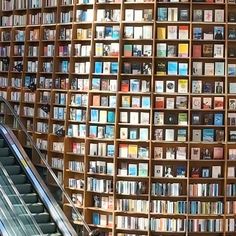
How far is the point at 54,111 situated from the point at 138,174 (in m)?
1.76

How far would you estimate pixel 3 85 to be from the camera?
10539mm

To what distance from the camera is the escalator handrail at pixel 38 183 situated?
819 cm

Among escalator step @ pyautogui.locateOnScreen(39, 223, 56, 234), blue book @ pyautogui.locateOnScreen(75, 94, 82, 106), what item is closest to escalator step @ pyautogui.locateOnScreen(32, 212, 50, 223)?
escalator step @ pyautogui.locateOnScreen(39, 223, 56, 234)

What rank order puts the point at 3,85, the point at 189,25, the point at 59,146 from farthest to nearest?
the point at 3,85, the point at 59,146, the point at 189,25

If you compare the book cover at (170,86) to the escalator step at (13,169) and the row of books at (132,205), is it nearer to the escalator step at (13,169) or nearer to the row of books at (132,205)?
the row of books at (132,205)

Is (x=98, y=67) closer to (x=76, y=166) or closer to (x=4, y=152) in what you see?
(x=76, y=166)

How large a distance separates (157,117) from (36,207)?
2.27 m

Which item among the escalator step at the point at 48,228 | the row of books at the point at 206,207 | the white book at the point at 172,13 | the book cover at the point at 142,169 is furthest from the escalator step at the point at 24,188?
the white book at the point at 172,13

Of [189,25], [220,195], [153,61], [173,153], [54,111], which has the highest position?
[189,25]

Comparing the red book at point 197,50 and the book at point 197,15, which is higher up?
the book at point 197,15

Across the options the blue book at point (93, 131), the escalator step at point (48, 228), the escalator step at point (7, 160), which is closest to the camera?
the escalator step at point (48, 228)

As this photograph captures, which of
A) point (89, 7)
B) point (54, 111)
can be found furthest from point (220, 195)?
point (89, 7)

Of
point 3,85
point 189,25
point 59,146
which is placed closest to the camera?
point 189,25

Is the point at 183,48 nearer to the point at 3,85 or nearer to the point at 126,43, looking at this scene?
the point at 126,43
